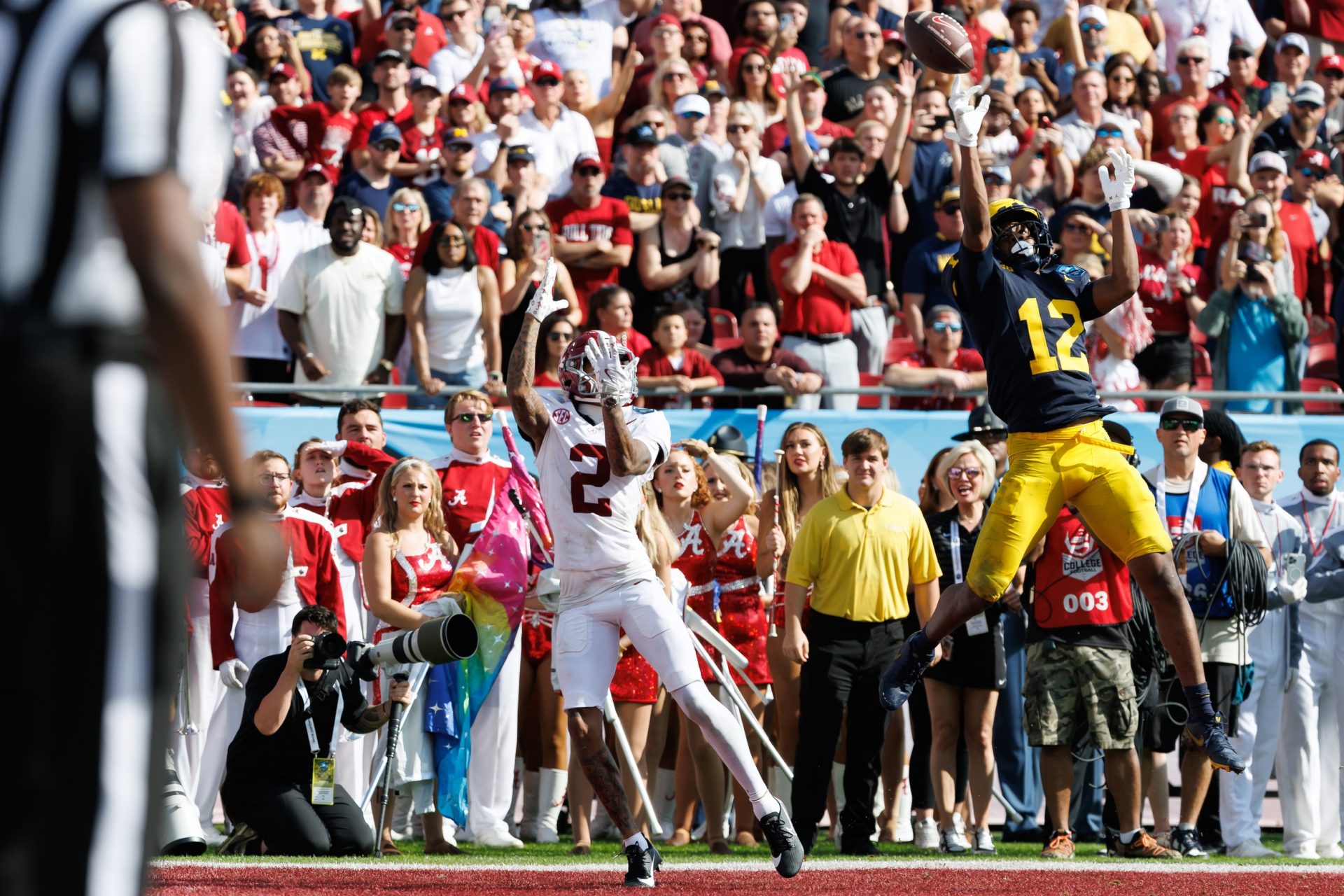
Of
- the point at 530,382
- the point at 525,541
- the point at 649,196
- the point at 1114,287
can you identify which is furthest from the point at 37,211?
the point at 649,196

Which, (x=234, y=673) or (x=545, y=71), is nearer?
(x=234, y=673)

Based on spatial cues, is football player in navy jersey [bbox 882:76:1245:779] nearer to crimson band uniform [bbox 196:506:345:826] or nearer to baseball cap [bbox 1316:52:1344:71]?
crimson band uniform [bbox 196:506:345:826]

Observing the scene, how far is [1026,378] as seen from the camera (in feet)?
25.3

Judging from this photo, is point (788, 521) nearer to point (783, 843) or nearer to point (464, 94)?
point (783, 843)

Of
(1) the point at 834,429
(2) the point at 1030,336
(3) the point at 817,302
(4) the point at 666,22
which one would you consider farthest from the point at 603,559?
(4) the point at 666,22

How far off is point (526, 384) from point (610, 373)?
372 mm

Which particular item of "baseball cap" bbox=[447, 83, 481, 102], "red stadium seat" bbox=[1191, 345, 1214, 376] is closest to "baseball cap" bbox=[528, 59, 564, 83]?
"baseball cap" bbox=[447, 83, 481, 102]

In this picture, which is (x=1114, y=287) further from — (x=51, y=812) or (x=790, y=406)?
(x=51, y=812)

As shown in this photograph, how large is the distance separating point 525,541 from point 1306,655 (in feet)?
14.3

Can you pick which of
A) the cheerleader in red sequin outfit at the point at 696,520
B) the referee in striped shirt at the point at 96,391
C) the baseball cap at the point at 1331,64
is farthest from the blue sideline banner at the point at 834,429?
the referee in striped shirt at the point at 96,391

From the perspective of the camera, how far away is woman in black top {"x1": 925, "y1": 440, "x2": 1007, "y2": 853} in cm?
945

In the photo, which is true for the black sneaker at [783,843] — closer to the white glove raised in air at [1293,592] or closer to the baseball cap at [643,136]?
the white glove raised in air at [1293,592]

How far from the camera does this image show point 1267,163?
14.0m

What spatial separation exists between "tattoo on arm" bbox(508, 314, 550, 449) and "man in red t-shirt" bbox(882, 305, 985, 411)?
4638mm
